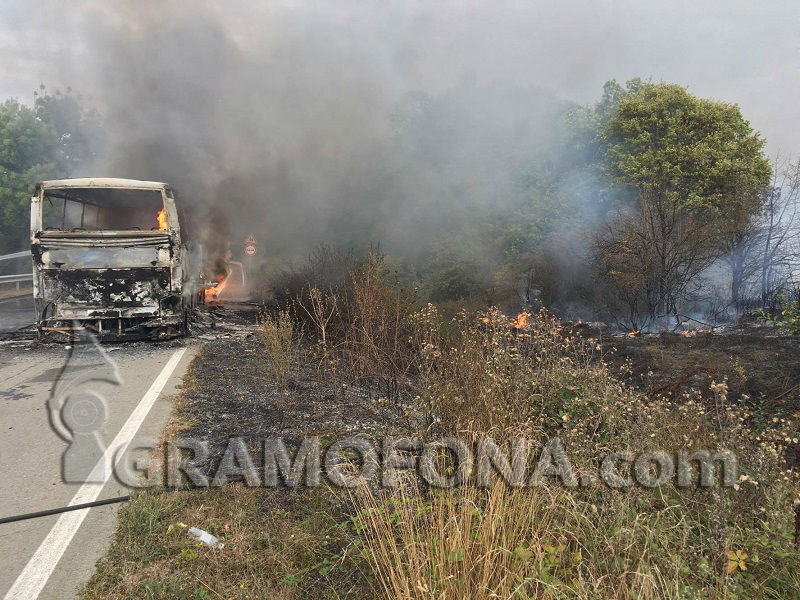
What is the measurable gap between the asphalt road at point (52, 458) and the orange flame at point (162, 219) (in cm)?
200

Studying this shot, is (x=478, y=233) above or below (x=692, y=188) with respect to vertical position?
below

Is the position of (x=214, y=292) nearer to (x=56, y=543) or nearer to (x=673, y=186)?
(x=56, y=543)

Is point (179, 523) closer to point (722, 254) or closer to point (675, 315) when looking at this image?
point (675, 315)

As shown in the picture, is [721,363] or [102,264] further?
[721,363]

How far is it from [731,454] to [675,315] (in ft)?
35.8

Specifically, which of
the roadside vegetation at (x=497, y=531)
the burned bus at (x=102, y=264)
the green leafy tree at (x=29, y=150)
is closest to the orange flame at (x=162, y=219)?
the burned bus at (x=102, y=264)

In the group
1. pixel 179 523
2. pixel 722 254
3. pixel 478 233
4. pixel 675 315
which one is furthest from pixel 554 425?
pixel 478 233

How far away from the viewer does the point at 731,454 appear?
335cm

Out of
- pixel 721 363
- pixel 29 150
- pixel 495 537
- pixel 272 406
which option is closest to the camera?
pixel 495 537

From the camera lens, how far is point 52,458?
4297 millimetres

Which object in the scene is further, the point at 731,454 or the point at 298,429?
the point at 298,429

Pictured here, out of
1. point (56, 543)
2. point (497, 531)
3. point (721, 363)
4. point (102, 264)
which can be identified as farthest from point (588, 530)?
point (102, 264)

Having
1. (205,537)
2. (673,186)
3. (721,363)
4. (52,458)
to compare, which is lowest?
(52,458)

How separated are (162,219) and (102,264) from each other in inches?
48.9
